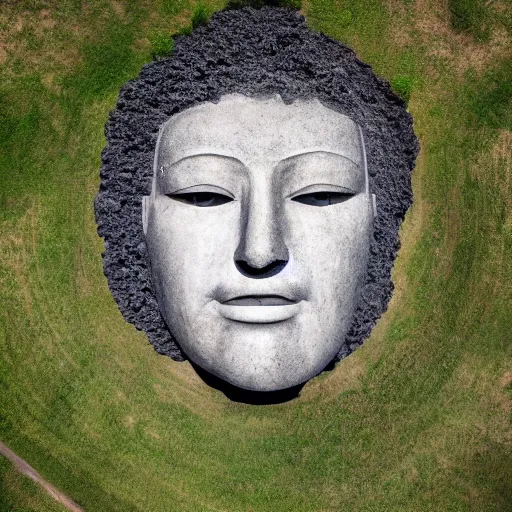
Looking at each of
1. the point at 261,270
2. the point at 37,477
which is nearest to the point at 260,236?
the point at 261,270

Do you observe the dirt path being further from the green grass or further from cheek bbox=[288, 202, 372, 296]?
cheek bbox=[288, 202, 372, 296]

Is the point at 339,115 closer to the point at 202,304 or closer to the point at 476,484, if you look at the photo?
the point at 202,304

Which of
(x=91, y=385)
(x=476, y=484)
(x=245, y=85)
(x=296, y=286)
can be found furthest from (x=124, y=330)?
(x=476, y=484)

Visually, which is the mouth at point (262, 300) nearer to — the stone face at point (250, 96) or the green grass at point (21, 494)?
the stone face at point (250, 96)

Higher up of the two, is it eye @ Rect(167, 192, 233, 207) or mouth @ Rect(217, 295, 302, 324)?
eye @ Rect(167, 192, 233, 207)

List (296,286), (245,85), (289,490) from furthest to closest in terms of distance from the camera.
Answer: (289,490) → (245,85) → (296,286)

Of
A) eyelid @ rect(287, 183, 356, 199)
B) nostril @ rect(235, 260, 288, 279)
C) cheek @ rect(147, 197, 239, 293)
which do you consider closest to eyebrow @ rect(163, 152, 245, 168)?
cheek @ rect(147, 197, 239, 293)
